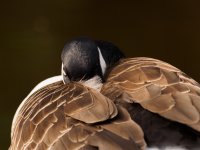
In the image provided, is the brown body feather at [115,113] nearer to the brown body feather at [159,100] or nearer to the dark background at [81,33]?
the brown body feather at [159,100]

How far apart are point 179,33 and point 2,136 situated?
1.55 meters

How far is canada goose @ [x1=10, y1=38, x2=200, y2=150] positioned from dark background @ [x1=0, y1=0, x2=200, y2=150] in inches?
87.8

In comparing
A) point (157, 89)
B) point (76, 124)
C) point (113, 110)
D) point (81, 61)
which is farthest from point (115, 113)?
point (81, 61)

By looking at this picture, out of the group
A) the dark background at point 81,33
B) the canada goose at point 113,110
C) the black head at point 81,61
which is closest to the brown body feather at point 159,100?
the canada goose at point 113,110

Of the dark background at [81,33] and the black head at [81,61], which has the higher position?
the black head at [81,61]

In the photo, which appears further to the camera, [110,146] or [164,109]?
[164,109]

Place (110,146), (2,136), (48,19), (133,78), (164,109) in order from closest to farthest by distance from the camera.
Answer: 1. (110,146)
2. (164,109)
3. (133,78)
4. (2,136)
5. (48,19)

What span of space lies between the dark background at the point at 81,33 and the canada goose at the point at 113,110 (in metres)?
2.23

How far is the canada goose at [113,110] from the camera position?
2.82 m

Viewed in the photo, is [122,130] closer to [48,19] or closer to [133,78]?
[133,78]

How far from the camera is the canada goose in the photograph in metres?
2.82

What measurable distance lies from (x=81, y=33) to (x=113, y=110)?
9.93ft

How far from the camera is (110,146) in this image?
8.89 feet

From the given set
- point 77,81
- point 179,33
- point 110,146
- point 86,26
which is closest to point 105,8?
point 86,26
